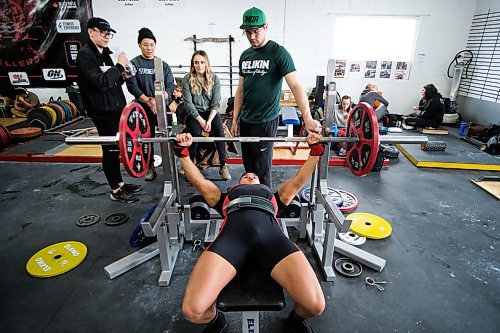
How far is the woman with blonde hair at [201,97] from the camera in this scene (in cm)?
281

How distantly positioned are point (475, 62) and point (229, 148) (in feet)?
17.1

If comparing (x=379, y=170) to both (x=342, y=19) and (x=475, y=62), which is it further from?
(x=475, y=62)

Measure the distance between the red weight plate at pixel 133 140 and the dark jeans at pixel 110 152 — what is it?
0.62m

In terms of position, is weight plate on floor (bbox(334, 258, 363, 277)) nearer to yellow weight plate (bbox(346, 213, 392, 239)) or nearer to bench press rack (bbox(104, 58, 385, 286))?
bench press rack (bbox(104, 58, 385, 286))

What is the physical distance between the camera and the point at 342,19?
19.2 ft

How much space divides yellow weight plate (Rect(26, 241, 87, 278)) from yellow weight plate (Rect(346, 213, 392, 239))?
6.59 ft

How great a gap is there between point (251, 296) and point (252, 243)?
268mm

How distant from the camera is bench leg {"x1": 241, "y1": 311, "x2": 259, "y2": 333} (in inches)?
50.2

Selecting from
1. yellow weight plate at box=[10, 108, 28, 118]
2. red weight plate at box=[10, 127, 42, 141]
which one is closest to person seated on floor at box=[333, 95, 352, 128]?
red weight plate at box=[10, 127, 42, 141]

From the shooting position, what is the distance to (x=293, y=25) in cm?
577

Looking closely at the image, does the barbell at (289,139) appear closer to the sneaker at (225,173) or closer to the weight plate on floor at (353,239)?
the weight plate on floor at (353,239)

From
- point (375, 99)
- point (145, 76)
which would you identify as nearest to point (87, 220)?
point (145, 76)

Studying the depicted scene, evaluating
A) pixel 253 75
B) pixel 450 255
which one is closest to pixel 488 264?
pixel 450 255

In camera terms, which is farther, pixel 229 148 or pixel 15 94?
pixel 15 94
